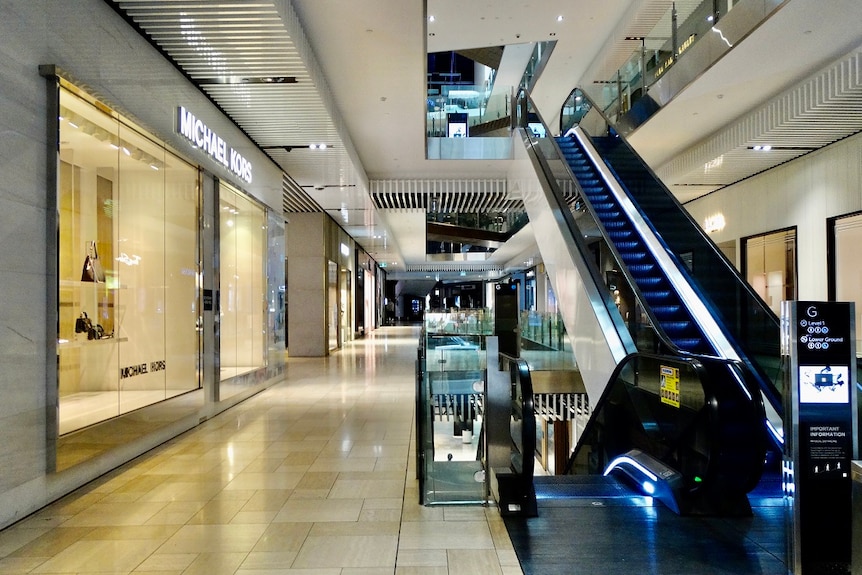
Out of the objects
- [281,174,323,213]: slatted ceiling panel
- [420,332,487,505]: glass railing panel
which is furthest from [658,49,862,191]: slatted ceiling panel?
[281,174,323,213]: slatted ceiling panel

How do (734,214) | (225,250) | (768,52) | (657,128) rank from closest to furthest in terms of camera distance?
(768,52)
(225,250)
(657,128)
(734,214)

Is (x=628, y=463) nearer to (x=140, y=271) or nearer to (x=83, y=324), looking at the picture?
(x=83, y=324)

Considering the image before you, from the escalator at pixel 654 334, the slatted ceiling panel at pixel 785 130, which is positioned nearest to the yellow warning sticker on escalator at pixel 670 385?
the escalator at pixel 654 334

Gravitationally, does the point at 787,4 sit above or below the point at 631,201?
above

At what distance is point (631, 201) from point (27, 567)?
7.77 m

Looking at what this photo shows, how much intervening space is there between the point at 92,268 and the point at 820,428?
5.59 meters

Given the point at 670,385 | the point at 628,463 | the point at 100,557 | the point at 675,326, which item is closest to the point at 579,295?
the point at 675,326

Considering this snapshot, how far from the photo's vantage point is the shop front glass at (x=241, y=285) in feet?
25.4

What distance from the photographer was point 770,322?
534 cm

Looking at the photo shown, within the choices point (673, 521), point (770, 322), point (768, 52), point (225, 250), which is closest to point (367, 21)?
point (225, 250)

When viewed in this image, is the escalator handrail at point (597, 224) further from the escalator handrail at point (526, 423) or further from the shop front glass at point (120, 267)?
the shop front glass at point (120, 267)

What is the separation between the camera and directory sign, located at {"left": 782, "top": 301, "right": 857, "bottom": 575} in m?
2.67

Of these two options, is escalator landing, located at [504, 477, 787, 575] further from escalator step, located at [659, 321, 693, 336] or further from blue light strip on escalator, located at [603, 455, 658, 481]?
escalator step, located at [659, 321, 693, 336]

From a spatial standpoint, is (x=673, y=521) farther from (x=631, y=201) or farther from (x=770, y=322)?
(x=631, y=201)
